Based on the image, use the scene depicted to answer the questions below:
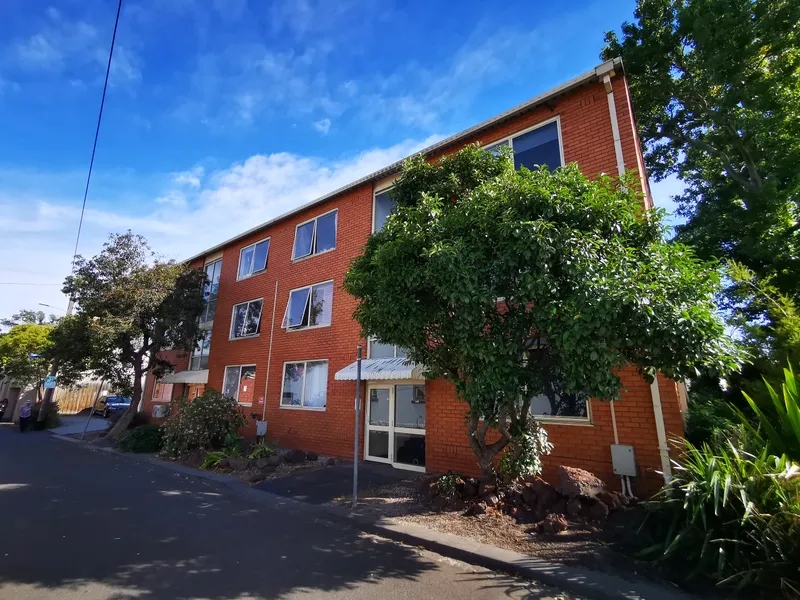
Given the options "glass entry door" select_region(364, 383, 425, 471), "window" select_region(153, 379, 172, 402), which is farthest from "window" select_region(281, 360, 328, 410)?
"window" select_region(153, 379, 172, 402)

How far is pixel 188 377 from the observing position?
1755cm

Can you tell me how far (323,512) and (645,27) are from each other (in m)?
17.0

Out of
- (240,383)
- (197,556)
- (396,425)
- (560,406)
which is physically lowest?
(197,556)

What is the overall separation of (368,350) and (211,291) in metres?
10.6

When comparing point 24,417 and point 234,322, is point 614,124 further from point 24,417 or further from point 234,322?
point 24,417

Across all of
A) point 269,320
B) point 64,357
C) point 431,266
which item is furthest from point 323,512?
point 64,357

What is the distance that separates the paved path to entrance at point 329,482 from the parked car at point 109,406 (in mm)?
24500

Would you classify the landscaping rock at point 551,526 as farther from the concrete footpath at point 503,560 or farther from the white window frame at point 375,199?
the white window frame at point 375,199

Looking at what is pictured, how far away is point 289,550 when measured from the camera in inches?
196

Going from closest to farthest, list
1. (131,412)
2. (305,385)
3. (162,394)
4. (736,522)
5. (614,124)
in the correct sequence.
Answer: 1. (736,522)
2. (614,124)
3. (305,385)
4. (131,412)
5. (162,394)

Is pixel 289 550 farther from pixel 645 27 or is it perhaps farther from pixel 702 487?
pixel 645 27

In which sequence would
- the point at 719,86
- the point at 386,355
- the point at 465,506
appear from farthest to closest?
the point at 719,86 → the point at 386,355 → the point at 465,506

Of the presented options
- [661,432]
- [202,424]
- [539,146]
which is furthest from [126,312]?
[661,432]

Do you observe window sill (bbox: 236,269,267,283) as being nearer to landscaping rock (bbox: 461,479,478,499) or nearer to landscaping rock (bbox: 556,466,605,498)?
landscaping rock (bbox: 461,479,478,499)
